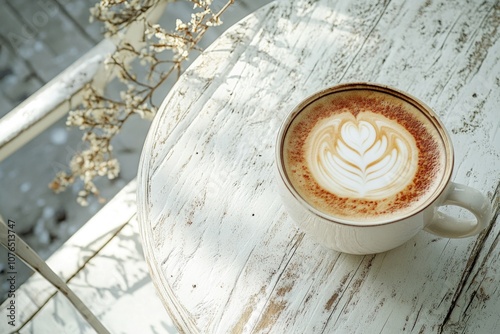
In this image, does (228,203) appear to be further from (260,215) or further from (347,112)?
(347,112)

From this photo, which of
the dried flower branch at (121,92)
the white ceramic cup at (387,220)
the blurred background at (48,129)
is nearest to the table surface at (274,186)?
the white ceramic cup at (387,220)

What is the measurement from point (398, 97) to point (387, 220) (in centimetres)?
19

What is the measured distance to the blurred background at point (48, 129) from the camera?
70.4 inches

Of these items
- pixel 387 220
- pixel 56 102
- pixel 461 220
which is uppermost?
pixel 56 102

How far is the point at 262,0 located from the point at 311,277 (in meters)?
1.43

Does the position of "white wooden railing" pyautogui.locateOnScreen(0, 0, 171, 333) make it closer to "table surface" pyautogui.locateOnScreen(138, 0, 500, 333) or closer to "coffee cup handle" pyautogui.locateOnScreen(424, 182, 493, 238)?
"table surface" pyautogui.locateOnScreen(138, 0, 500, 333)

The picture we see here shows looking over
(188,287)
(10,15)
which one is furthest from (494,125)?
(10,15)

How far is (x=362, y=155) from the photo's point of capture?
770 mm

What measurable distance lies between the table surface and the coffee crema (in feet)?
0.45

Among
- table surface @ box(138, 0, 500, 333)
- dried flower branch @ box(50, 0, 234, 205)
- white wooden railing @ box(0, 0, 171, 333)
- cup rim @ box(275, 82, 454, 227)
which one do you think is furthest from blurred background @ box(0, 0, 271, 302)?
cup rim @ box(275, 82, 454, 227)

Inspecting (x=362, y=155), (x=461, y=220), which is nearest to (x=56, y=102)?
(x=362, y=155)

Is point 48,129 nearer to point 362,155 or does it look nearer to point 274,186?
point 274,186

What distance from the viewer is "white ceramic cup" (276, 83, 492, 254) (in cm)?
70

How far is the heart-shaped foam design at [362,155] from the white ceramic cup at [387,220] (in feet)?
0.13
